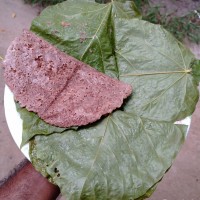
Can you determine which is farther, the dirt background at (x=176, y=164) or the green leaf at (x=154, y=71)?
the dirt background at (x=176, y=164)

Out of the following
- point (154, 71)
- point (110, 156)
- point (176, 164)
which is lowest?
point (176, 164)

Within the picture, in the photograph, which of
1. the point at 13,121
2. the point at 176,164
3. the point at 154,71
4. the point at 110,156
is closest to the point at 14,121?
the point at 13,121

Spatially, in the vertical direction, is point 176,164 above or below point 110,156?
below

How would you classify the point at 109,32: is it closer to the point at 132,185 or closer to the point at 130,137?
the point at 130,137

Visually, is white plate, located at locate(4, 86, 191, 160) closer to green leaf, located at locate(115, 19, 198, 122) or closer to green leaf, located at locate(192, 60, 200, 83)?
green leaf, located at locate(115, 19, 198, 122)

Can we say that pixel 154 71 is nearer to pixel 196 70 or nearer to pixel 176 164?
pixel 196 70

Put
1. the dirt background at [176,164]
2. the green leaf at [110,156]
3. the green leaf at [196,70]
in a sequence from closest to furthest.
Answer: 1. the green leaf at [110,156]
2. the green leaf at [196,70]
3. the dirt background at [176,164]

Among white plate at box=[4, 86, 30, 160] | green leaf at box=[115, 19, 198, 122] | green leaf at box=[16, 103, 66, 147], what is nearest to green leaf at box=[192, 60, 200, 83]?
green leaf at box=[115, 19, 198, 122]

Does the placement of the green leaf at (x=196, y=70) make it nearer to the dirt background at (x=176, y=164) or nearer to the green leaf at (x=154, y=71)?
the green leaf at (x=154, y=71)

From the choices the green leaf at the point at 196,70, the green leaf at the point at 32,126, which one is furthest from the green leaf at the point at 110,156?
the green leaf at the point at 196,70

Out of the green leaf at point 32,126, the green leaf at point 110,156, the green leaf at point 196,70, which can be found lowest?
the green leaf at point 110,156
